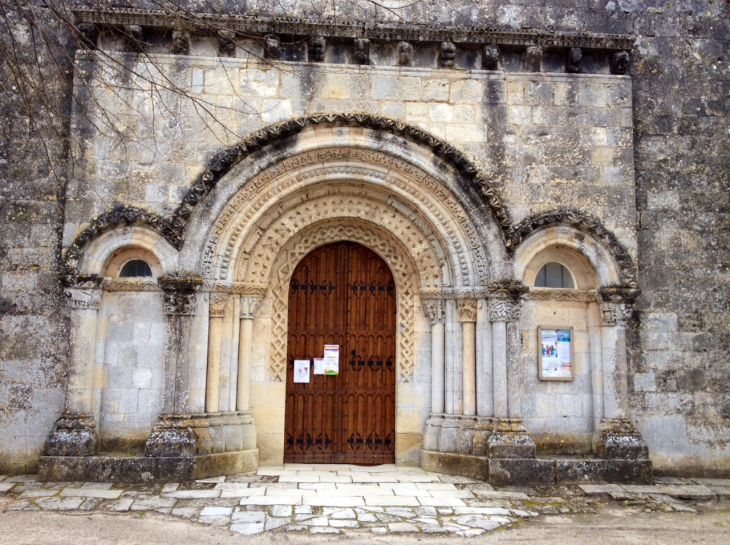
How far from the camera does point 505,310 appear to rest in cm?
788

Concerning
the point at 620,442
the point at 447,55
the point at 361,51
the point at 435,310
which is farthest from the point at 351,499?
the point at 447,55

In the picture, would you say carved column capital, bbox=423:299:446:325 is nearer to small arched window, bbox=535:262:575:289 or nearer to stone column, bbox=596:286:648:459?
small arched window, bbox=535:262:575:289

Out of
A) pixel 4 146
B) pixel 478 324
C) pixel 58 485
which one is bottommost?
pixel 58 485

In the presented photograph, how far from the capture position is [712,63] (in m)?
8.66

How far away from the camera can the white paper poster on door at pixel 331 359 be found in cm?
845

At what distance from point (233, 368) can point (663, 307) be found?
17.5ft

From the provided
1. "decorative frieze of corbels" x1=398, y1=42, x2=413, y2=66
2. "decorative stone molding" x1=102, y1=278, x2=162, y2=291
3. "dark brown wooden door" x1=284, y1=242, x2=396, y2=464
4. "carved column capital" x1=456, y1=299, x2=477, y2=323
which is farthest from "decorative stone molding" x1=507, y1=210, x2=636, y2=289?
"decorative stone molding" x1=102, y1=278, x2=162, y2=291

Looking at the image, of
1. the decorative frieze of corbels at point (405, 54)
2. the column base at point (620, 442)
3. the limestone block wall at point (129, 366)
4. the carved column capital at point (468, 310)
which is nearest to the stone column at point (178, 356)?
the limestone block wall at point (129, 366)

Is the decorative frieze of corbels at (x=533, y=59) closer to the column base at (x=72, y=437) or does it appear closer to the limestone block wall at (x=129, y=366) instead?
the limestone block wall at (x=129, y=366)

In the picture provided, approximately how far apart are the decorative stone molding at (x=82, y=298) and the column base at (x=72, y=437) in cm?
121

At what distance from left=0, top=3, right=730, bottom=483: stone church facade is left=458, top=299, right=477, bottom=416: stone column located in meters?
0.04

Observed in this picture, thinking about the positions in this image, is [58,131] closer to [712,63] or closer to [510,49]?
[510,49]

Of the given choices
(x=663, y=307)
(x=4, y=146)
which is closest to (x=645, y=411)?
(x=663, y=307)

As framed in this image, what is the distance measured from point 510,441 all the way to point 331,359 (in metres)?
2.40
